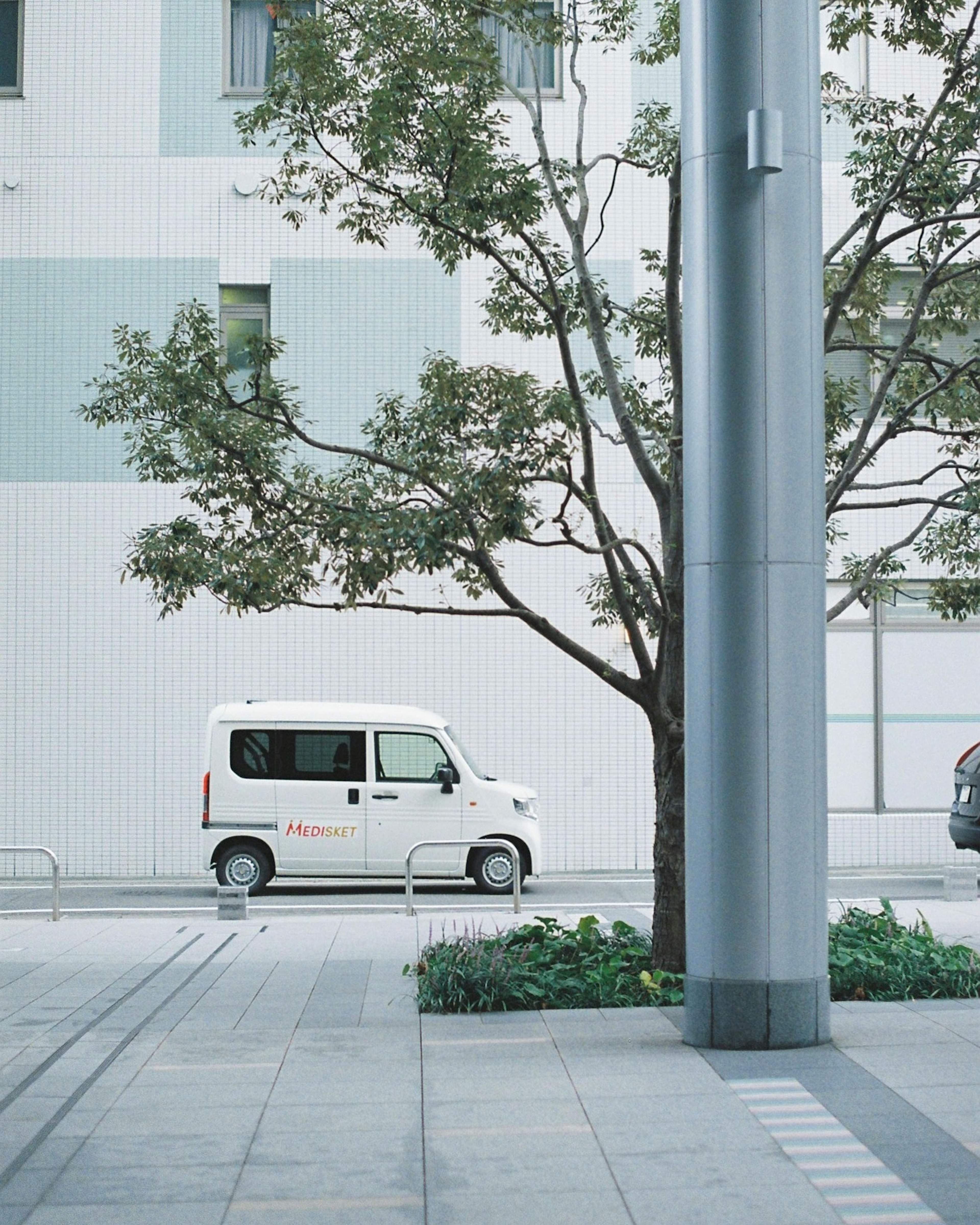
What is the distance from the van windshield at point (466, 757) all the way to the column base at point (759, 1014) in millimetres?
9268

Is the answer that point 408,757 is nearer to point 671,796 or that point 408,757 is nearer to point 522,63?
point 671,796

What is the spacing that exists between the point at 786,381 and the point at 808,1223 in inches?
160

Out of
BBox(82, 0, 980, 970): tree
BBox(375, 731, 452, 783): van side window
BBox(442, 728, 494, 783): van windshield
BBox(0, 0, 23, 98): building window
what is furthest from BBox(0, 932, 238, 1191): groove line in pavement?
BBox(0, 0, 23, 98): building window

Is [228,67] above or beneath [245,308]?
above

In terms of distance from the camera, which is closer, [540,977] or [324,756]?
Answer: [540,977]

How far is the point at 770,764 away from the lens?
23.9 feet

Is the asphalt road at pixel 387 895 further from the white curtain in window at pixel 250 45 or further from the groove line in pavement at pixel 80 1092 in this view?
the white curtain in window at pixel 250 45

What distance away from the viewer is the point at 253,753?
54.0 ft

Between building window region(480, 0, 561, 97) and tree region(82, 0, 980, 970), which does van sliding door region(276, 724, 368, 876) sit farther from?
building window region(480, 0, 561, 97)

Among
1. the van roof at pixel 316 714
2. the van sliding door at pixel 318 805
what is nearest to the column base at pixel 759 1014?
the van sliding door at pixel 318 805

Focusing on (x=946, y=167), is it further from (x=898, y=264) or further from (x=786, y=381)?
(x=898, y=264)

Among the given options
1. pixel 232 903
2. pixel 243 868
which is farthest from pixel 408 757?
pixel 232 903

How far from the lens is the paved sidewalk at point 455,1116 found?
4.95 metres

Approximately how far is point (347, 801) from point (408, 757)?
831 mm
